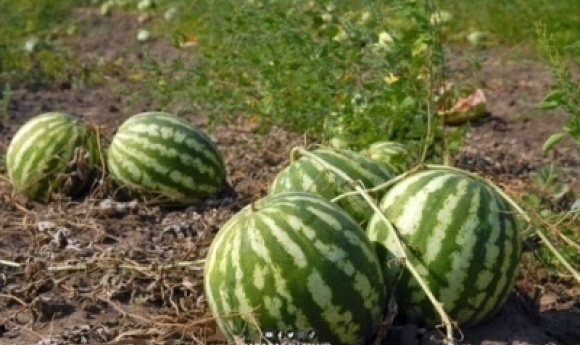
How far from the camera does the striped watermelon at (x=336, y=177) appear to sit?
3340 mm

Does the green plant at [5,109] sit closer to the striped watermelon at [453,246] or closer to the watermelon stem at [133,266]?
the watermelon stem at [133,266]

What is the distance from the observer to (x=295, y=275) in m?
2.78

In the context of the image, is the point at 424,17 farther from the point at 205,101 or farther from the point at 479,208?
the point at 205,101

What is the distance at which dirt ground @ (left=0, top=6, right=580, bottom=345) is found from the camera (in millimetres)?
3221

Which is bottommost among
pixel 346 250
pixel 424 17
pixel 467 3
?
pixel 467 3

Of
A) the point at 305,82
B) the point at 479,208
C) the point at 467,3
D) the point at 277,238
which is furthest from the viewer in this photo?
the point at 467,3

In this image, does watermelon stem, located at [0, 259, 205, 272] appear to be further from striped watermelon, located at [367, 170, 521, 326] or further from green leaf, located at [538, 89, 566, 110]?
green leaf, located at [538, 89, 566, 110]

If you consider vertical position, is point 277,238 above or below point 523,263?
above

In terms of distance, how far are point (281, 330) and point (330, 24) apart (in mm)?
2135

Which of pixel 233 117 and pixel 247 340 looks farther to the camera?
pixel 233 117

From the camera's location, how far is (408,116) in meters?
4.33

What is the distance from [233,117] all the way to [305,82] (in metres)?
1.50

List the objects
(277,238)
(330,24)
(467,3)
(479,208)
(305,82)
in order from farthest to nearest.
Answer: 1. (467,3)
2. (305,82)
3. (330,24)
4. (479,208)
5. (277,238)

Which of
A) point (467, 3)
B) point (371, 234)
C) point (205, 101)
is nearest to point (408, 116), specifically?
point (371, 234)
